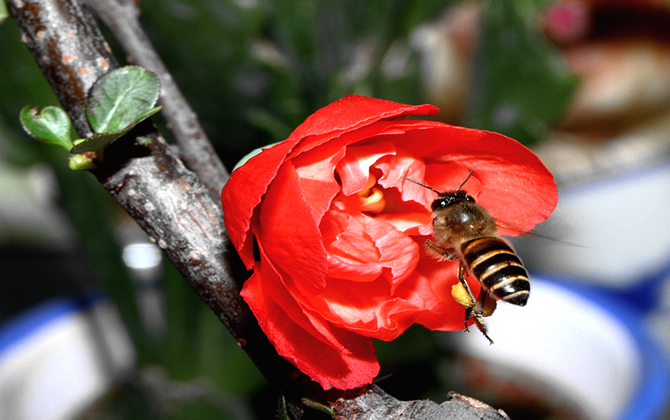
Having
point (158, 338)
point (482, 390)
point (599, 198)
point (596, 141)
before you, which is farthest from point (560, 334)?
point (596, 141)

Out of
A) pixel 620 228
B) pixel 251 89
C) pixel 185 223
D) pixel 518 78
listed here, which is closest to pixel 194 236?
pixel 185 223

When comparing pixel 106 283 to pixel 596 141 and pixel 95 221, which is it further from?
pixel 596 141

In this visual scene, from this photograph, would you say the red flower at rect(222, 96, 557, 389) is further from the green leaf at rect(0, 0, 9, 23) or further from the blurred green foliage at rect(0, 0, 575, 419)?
the blurred green foliage at rect(0, 0, 575, 419)

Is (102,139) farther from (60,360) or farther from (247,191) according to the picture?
(60,360)

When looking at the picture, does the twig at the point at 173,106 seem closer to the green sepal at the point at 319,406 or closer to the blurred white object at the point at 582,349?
the green sepal at the point at 319,406

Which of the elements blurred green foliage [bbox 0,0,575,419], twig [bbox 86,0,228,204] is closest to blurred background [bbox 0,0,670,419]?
blurred green foliage [bbox 0,0,575,419]

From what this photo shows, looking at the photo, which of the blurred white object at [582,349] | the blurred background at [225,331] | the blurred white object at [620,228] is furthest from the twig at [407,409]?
the blurred white object at [620,228]
